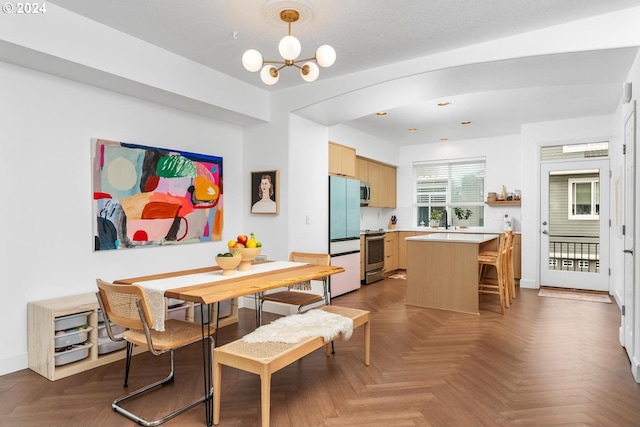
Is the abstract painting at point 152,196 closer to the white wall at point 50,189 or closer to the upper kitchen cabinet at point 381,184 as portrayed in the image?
the white wall at point 50,189

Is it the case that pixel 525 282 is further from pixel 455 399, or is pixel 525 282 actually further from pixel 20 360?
pixel 20 360

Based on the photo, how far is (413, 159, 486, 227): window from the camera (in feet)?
25.6

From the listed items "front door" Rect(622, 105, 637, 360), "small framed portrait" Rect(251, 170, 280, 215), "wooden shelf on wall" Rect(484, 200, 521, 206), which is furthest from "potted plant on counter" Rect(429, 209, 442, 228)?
"front door" Rect(622, 105, 637, 360)

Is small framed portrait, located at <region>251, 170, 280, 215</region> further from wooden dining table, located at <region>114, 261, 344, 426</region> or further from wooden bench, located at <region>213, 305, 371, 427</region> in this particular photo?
wooden bench, located at <region>213, 305, 371, 427</region>

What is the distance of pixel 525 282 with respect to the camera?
6449mm

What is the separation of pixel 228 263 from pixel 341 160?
3.57 m

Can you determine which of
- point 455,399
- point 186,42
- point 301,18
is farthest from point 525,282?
point 186,42

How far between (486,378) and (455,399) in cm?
46

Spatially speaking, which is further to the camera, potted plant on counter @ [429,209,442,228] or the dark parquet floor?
potted plant on counter @ [429,209,442,228]

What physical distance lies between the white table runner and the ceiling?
1.89 m

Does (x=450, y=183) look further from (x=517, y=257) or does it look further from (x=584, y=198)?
(x=584, y=198)

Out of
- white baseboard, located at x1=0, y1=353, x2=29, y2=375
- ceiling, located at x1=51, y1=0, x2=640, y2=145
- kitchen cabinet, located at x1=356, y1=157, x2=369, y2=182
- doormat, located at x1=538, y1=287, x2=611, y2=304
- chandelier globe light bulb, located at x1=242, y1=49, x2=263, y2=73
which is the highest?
ceiling, located at x1=51, y1=0, x2=640, y2=145

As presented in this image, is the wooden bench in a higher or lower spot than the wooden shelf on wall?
lower

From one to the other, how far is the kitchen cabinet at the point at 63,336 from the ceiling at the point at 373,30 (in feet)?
7.23
